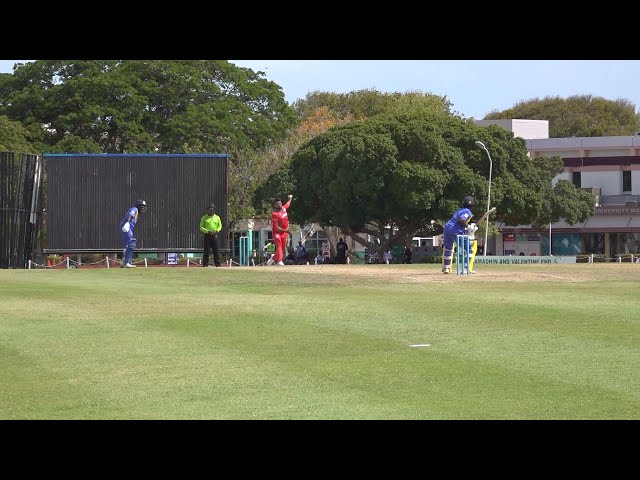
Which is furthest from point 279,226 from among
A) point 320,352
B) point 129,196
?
point 320,352

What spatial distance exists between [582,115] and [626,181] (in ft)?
96.6

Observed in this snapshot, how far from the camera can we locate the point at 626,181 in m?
95.6

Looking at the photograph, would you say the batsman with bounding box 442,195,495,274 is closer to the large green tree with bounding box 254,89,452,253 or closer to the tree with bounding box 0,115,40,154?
the tree with bounding box 0,115,40,154

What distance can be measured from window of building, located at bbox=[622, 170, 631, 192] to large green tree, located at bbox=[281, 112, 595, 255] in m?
24.8

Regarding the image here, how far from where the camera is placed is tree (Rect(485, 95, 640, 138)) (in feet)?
401

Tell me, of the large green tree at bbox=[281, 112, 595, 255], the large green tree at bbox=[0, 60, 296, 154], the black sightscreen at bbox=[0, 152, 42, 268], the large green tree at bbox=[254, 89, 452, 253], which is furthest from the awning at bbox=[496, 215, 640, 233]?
the black sightscreen at bbox=[0, 152, 42, 268]

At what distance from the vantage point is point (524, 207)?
70.8 m

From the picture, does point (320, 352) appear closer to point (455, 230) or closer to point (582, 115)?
point (455, 230)

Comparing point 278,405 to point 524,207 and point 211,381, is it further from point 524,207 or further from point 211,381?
point 524,207

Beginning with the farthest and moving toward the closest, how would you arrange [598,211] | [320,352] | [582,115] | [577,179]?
[582,115], [577,179], [598,211], [320,352]

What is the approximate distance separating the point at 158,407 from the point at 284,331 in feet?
19.3
